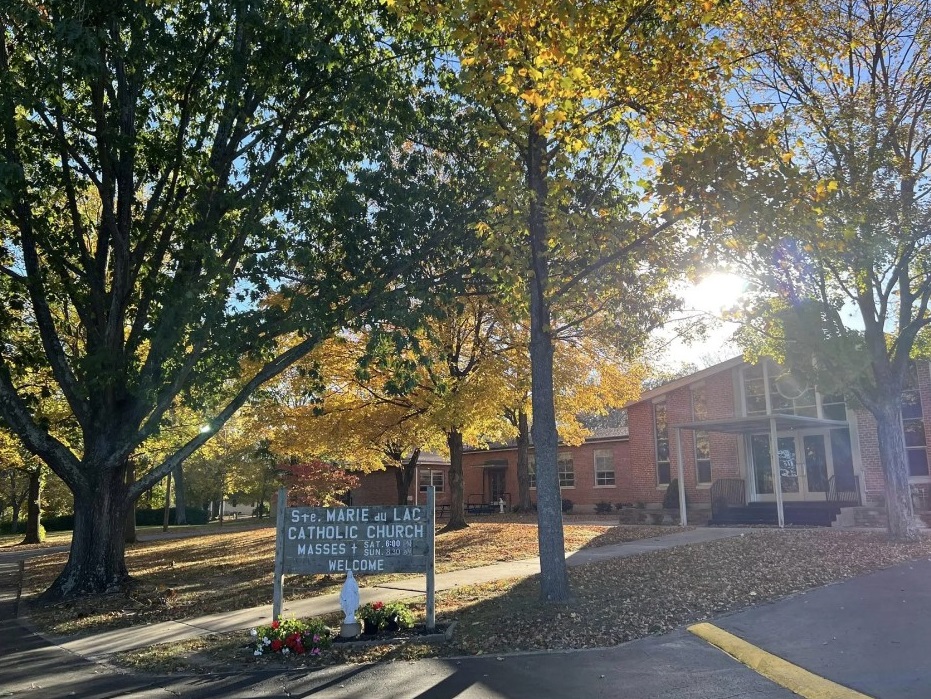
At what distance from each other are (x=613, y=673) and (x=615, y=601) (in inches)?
98.3

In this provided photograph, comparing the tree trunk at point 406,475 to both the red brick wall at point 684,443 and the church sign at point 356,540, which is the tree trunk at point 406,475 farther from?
the church sign at point 356,540

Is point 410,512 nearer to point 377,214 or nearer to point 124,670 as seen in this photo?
point 124,670

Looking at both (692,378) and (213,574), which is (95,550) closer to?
(213,574)

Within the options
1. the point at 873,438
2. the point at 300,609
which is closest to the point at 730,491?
the point at 873,438

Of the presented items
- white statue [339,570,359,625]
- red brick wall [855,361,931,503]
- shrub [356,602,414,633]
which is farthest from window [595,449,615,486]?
white statue [339,570,359,625]

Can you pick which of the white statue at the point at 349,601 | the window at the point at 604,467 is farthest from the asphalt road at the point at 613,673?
the window at the point at 604,467

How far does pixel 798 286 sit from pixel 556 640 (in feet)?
34.3

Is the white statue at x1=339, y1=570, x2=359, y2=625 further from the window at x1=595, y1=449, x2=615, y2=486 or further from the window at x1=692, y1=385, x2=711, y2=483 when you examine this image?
the window at x1=595, y1=449, x2=615, y2=486

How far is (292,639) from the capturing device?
7.20 m

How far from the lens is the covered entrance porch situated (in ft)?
67.8

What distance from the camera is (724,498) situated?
925 inches

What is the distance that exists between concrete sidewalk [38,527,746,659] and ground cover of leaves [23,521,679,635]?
0.53 metres

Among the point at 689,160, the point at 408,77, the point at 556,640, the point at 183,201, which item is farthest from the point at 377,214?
the point at 556,640

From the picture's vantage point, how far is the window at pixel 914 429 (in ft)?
70.4
